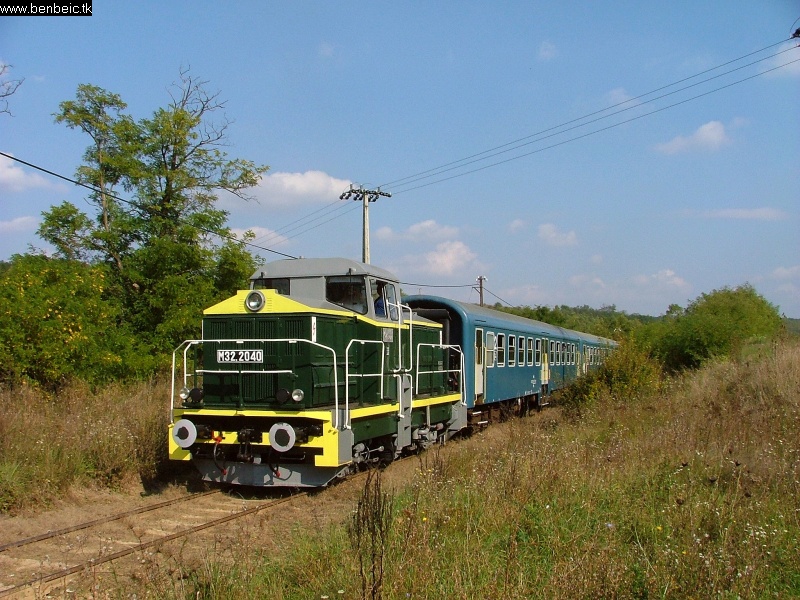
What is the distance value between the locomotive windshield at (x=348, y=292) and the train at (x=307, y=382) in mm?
14

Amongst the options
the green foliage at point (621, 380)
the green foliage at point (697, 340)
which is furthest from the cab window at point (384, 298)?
the green foliage at point (697, 340)

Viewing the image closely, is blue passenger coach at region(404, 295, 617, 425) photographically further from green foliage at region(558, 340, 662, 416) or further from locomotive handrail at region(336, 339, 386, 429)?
locomotive handrail at region(336, 339, 386, 429)

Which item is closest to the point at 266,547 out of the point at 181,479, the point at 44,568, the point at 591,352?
the point at 44,568

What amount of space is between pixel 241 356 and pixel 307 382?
92cm

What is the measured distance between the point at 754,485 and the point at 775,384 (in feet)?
20.4

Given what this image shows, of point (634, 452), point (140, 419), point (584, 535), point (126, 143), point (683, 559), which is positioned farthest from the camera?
point (126, 143)

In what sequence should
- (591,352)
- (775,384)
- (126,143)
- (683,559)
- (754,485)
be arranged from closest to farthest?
1. (683,559)
2. (754,485)
3. (775,384)
4. (126,143)
5. (591,352)

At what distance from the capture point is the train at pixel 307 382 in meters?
8.20

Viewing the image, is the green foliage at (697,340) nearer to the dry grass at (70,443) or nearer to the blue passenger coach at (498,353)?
the blue passenger coach at (498,353)

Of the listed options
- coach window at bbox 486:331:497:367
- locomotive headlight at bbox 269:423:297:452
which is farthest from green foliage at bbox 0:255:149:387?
coach window at bbox 486:331:497:367

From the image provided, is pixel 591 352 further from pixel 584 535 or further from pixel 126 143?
pixel 584 535

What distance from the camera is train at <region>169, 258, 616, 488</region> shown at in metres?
8.20

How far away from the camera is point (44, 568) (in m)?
5.69

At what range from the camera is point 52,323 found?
469 inches
